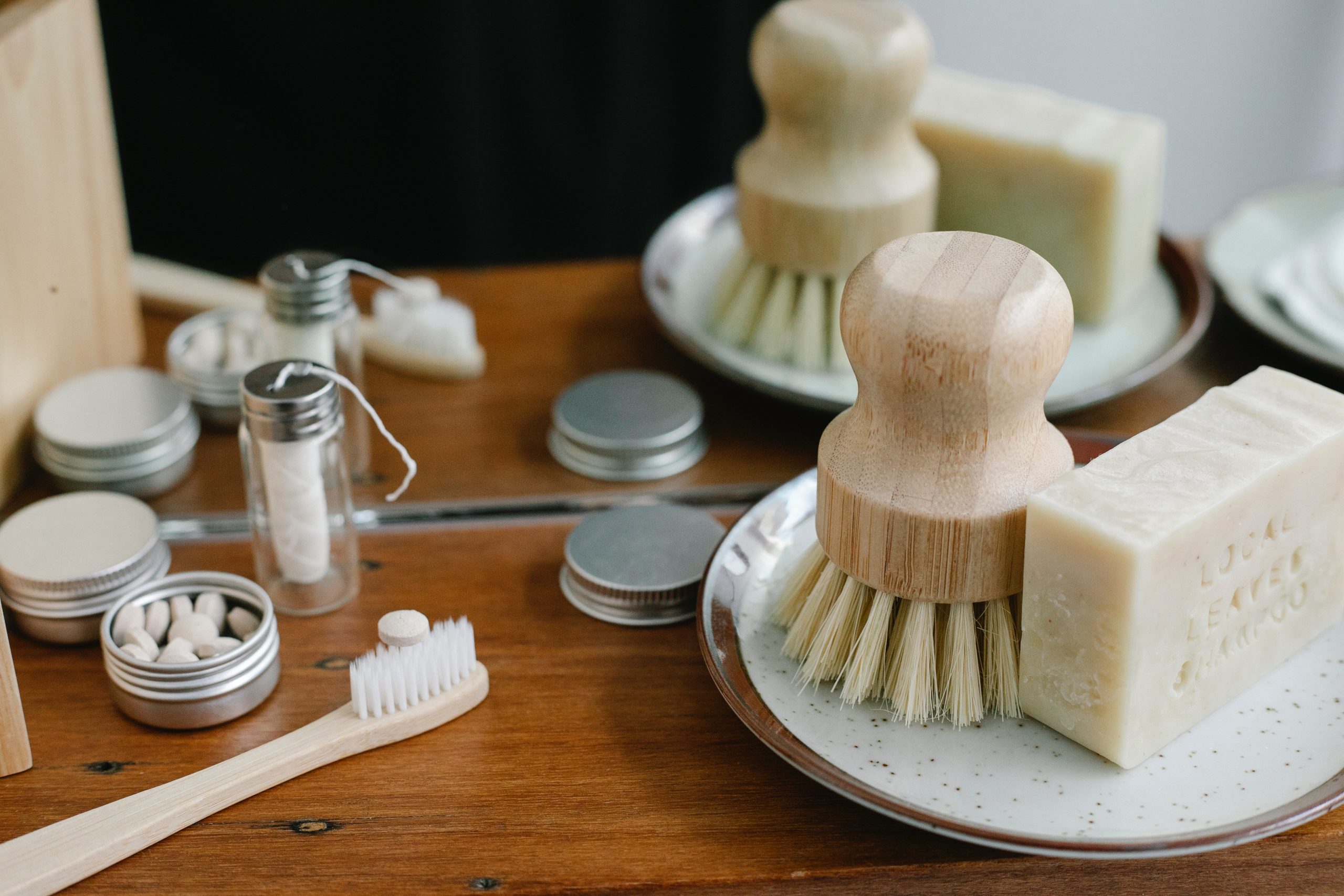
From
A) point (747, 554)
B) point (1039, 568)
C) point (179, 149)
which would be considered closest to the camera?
point (1039, 568)

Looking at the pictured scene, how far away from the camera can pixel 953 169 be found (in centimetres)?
81

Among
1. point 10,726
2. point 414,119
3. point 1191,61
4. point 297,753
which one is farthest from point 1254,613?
point 1191,61

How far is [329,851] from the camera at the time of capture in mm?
502

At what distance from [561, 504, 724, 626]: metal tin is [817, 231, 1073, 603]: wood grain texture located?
12cm

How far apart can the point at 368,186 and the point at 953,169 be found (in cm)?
68

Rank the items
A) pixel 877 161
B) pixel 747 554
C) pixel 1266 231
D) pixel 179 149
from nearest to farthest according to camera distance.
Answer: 1. pixel 747 554
2. pixel 877 161
3. pixel 1266 231
4. pixel 179 149

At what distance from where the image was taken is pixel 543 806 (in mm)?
523

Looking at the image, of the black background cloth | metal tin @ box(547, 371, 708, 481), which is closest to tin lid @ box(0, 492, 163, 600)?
metal tin @ box(547, 371, 708, 481)

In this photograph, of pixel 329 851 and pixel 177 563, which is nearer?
pixel 329 851

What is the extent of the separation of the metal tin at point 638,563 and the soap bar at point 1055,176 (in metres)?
0.29

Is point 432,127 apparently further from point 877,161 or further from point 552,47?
point 877,161

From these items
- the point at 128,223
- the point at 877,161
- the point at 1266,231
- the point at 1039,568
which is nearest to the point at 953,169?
the point at 877,161

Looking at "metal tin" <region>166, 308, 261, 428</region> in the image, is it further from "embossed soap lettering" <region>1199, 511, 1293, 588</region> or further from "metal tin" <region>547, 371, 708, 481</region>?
"embossed soap lettering" <region>1199, 511, 1293, 588</region>

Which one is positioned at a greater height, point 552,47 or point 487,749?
point 552,47
